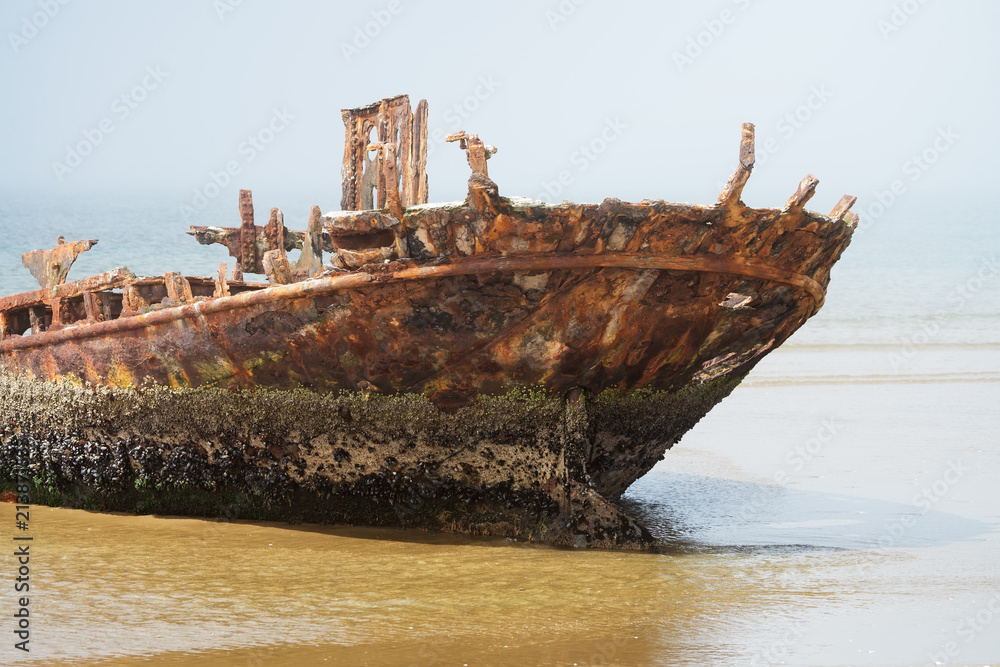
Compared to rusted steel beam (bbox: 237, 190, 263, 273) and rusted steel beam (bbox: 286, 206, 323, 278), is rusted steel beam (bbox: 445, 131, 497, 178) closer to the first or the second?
rusted steel beam (bbox: 286, 206, 323, 278)

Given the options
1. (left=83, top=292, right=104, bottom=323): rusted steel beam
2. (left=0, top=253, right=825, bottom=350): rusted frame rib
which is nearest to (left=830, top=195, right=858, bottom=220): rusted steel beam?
(left=0, top=253, right=825, bottom=350): rusted frame rib

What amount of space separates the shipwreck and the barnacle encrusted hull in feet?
0.04

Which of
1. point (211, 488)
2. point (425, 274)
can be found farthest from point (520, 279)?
point (211, 488)

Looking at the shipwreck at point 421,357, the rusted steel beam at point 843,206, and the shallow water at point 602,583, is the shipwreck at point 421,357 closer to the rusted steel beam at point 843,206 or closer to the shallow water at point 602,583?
the rusted steel beam at point 843,206

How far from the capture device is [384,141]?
19.6ft

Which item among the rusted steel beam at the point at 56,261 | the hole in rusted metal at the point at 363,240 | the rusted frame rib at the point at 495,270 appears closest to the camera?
the rusted frame rib at the point at 495,270

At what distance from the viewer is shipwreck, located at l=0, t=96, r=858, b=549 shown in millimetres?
4672

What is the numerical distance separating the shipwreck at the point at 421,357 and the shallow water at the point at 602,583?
285 mm

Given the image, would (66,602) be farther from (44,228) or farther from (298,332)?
(44,228)

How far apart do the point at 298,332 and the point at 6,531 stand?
6.64 ft

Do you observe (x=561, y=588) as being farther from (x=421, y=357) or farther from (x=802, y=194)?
(x=802, y=194)

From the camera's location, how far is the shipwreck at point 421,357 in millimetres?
4672

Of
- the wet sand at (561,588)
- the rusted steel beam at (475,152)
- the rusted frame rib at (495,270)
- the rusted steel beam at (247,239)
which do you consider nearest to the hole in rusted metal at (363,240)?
the rusted frame rib at (495,270)

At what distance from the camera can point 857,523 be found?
607 centimetres
